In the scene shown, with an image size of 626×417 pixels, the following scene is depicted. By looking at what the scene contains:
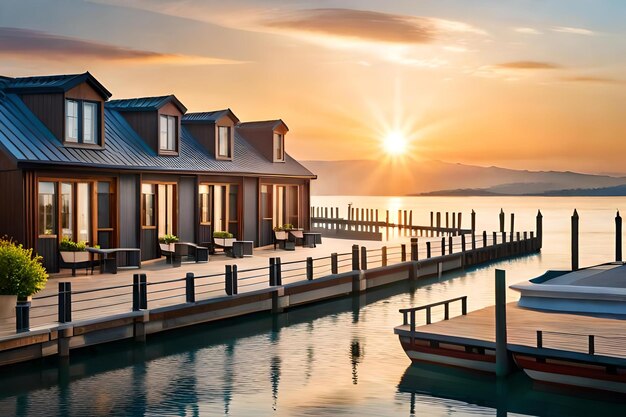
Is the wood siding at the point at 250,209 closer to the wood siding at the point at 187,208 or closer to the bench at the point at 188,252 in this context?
the wood siding at the point at 187,208

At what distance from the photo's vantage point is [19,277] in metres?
19.1

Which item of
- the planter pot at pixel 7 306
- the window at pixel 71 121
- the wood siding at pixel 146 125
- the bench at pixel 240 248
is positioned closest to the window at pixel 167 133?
the wood siding at pixel 146 125

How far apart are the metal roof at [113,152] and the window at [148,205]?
2.89ft

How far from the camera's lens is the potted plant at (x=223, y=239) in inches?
1411

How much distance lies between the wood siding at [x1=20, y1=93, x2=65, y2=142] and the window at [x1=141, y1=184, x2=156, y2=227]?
4.03m

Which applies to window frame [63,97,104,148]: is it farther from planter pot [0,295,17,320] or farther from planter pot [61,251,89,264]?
planter pot [0,295,17,320]

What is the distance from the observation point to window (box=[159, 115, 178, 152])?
34219mm

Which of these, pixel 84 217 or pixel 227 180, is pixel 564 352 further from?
pixel 227 180

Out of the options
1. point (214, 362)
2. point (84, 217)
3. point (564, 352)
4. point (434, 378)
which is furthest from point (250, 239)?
point (564, 352)

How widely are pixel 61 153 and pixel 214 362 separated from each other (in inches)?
417

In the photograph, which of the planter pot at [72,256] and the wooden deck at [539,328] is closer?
the wooden deck at [539,328]

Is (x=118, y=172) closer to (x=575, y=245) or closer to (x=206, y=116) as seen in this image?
(x=206, y=116)

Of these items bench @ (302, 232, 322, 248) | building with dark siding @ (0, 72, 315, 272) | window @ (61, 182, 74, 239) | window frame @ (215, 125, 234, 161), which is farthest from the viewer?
bench @ (302, 232, 322, 248)

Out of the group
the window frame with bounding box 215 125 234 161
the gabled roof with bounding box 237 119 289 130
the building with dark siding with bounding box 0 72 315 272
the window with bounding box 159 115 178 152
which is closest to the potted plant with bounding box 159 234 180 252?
the building with dark siding with bounding box 0 72 315 272
